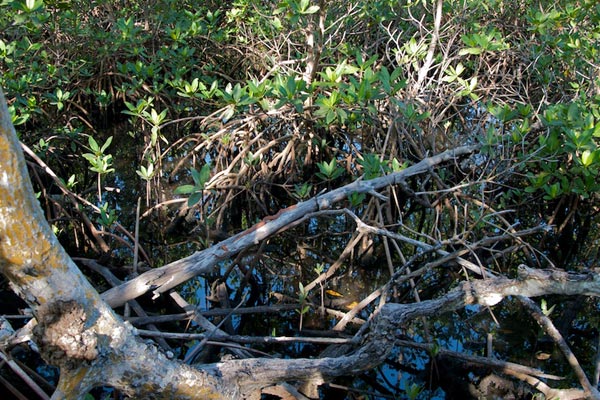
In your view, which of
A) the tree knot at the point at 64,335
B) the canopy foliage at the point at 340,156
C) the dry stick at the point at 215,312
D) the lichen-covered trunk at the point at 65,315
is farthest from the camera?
the canopy foliage at the point at 340,156

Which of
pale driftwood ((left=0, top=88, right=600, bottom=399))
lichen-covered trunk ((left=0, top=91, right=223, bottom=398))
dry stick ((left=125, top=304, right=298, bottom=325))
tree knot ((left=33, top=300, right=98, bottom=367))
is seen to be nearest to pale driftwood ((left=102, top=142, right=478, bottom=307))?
pale driftwood ((left=0, top=88, right=600, bottom=399))

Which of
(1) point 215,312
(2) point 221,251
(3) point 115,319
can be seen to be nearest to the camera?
(3) point 115,319

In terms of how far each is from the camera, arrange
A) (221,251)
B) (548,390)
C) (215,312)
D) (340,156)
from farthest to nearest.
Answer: (340,156) → (215,312) → (221,251) → (548,390)

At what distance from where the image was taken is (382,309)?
74.9 inches

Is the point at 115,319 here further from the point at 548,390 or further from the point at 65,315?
the point at 548,390

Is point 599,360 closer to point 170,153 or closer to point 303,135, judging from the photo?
point 303,135

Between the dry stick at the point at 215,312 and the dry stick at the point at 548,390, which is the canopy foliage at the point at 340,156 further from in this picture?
the dry stick at the point at 548,390

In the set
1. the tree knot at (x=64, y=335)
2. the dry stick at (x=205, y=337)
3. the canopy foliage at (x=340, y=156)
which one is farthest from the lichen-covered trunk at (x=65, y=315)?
the canopy foliage at (x=340, y=156)

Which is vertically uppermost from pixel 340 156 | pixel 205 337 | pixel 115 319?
pixel 115 319

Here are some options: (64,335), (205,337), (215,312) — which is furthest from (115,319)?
(215,312)

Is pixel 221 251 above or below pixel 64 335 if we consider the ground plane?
below

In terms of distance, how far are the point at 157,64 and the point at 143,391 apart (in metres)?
3.22

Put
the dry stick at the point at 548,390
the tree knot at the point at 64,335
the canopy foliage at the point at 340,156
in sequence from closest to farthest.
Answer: the tree knot at the point at 64,335 → the dry stick at the point at 548,390 → the canopy foliage at the point at 340,156

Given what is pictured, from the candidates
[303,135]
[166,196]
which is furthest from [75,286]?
[166,196]
